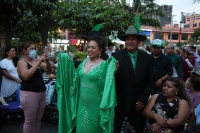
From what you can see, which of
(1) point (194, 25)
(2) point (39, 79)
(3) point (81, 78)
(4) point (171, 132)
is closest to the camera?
(3) point (81, 78)

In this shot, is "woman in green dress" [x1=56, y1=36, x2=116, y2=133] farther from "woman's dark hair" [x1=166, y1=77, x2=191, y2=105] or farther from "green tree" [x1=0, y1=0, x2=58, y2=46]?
"green tree" [x1=0, y1=0, x2=58, y2=46]

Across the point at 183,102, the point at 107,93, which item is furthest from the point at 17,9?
the point at 183,102

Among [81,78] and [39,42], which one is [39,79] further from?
[39,42]

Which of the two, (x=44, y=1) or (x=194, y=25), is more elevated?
(x=194, y=25)

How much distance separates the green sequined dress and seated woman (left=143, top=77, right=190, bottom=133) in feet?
2.19

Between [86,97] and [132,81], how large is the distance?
0.59 metres

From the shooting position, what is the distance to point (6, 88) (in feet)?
14.1

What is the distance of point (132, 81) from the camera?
2.55 metres

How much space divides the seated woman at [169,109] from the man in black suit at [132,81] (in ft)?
0.61

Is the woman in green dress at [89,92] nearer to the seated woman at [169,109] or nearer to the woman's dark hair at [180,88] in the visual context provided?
the seated woman at [169,109]

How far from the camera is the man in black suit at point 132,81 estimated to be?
2553 mm

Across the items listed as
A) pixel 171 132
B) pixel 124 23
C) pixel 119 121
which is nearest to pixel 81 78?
pixel 119 121

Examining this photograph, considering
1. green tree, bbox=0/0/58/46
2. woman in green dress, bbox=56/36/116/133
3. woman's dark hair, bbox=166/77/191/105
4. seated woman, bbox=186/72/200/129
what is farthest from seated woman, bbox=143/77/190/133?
green tree, bbox=0/0/58/46

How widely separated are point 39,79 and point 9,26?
400 cm
